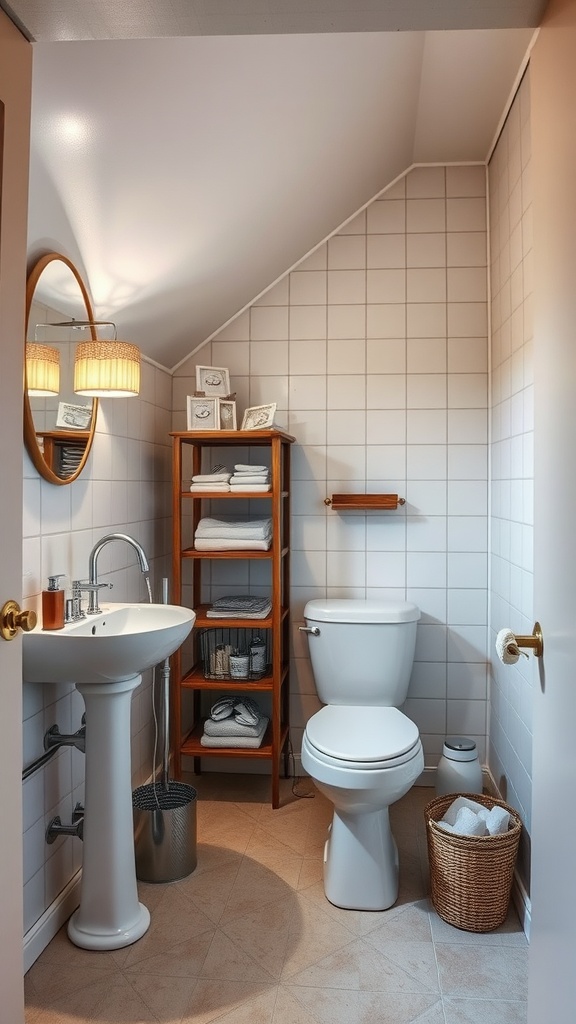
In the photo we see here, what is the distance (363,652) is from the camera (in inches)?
101

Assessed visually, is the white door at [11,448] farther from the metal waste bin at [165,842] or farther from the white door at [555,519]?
the metal waste bin at [165,842]

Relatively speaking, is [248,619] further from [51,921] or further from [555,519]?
[555,519]

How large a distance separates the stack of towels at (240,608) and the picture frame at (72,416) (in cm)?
93

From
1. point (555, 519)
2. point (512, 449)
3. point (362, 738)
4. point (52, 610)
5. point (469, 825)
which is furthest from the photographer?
point (512, 449)

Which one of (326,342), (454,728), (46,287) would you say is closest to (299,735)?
(454,728)

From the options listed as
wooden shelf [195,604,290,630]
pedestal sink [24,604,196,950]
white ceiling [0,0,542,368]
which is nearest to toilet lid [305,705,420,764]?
wooden shelf [195,604,290,630]

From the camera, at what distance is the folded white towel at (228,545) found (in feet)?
8.72

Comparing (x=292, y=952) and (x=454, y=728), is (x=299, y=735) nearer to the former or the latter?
(x=454, y=728)

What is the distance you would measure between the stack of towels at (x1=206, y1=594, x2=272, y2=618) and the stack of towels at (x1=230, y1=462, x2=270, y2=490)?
46cm

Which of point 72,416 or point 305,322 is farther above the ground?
point 305,322

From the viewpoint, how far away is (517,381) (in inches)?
90.8

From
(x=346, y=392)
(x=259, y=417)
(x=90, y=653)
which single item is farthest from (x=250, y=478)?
(x=90, y=653)

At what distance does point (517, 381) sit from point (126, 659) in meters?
1.50

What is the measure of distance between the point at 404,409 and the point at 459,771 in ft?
4.58
